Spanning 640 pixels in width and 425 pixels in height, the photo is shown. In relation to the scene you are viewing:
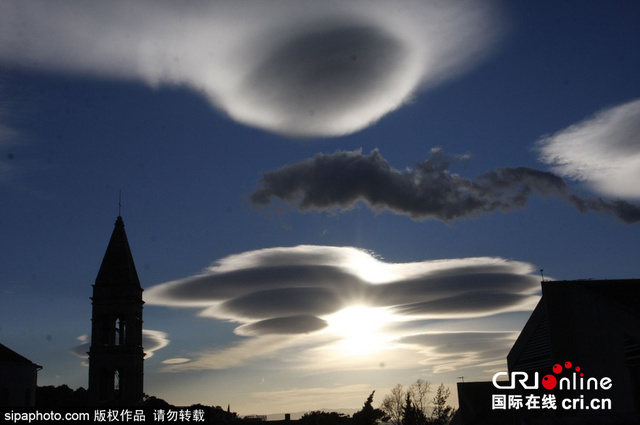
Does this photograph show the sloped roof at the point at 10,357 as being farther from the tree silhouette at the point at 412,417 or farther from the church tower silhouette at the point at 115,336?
the tree silhouette at the point at 412,417

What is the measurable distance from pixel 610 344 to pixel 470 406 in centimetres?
2560

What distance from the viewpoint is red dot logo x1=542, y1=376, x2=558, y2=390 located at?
1679 inches

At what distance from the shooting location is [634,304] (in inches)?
1505

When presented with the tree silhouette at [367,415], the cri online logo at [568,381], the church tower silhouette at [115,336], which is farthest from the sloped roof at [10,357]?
the cri online logo at [568,381]

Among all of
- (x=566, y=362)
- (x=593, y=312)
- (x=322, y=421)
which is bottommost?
(x=322, y=421)

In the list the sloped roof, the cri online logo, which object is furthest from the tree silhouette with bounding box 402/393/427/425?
the sloped roof

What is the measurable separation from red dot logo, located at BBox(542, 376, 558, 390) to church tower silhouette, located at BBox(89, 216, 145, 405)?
30809 mm

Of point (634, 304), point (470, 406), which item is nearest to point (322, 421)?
point (470, 406)

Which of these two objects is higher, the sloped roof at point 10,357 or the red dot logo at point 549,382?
the sloped roof at point 10,357

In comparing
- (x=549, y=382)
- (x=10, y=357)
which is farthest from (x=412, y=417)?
(x=10, y=357)

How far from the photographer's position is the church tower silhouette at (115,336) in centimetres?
4988

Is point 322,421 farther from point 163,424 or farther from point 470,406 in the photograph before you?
point 163,424

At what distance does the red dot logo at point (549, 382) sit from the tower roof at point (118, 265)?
32.3 m

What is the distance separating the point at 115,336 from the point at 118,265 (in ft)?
19.1
